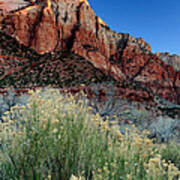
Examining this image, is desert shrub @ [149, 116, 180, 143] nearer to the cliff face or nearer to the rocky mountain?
the cliff face

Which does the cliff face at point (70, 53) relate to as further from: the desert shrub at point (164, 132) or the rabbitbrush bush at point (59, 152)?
the rabbitbrush bush at point (59, 152)

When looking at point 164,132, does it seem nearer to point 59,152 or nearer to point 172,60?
point 59,152

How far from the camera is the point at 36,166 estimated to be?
6.57ft

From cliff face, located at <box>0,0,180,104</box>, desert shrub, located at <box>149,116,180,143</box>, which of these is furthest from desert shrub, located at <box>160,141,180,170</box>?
cliff face, located at <box>0,0,180,104</box>

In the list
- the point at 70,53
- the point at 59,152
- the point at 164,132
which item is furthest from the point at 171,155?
the point at 70,53

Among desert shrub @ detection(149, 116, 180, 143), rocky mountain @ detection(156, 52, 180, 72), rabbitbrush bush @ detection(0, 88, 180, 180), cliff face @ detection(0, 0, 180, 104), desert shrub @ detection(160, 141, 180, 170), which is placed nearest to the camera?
rabbitbrush bush @ detection(0, 88, 180, 180)

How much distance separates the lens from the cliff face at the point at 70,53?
96.0 ft

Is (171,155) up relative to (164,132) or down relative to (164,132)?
down

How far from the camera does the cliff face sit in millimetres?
29250

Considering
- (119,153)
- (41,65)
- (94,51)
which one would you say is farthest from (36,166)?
(94,51)

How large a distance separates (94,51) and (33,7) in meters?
22.5

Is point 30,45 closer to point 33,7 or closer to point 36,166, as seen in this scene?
point 33,7

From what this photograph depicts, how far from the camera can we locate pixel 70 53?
41156mm

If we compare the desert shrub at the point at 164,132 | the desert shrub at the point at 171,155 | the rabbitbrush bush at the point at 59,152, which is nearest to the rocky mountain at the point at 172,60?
the desert shrub at the point at 164,132
